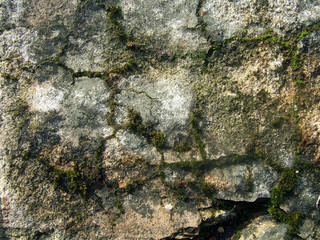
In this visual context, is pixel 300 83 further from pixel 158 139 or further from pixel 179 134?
pixel 158 139

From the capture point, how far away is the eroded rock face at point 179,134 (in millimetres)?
1622

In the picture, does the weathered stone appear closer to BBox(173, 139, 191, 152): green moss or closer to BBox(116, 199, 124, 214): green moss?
BBox(173, 139, 191, 152): green moss

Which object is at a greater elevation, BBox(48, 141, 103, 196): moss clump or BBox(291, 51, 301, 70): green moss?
BBox(291, 51, 301, 70): green moss

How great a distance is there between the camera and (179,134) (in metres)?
1.66

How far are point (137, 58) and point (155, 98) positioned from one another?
0.29 metres

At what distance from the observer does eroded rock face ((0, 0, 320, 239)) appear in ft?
5.32

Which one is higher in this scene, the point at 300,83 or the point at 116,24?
the point at 116,24

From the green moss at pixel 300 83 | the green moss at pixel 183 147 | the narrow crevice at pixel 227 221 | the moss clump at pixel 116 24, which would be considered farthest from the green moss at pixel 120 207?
the green moss at pixel 300 83

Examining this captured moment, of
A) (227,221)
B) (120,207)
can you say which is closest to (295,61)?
(227,221)

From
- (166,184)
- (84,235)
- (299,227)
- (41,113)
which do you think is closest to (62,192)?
(84,235)

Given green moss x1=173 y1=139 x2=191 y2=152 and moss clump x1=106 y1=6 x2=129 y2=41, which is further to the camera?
moss clump x1=106 y1=6 x2=129 y2=41

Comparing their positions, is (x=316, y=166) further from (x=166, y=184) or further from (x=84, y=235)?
(x=84, y=235)

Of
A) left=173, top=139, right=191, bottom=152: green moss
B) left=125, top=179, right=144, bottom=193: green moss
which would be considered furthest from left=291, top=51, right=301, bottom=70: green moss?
left=125, top=179, right=144, bottom=193: green moss

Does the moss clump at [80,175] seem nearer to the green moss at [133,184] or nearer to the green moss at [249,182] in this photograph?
the green moss at [133,184]
